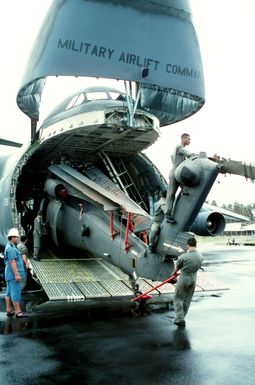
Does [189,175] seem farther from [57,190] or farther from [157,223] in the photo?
[57,190]

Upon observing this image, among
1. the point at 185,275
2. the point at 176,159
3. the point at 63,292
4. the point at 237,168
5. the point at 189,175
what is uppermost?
the point at 176,159

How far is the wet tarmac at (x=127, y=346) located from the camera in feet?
17.0

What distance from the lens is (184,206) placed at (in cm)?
813

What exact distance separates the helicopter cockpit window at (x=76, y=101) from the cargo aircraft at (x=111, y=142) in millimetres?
39

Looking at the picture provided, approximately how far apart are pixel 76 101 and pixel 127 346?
737cm

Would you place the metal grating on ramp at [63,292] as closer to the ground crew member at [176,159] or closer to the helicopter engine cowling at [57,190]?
the helicopter engine cowling at [57,190]

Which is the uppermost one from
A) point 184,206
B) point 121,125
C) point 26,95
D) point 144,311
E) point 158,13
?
point 158,13

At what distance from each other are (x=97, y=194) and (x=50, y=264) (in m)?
2.69

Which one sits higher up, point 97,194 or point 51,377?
point 97,194

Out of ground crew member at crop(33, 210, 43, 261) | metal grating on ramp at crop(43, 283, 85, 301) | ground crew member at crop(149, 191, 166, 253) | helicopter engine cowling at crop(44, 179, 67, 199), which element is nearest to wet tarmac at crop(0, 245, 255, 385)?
metal grating on ramp at crop(43, 283, 85, 301)

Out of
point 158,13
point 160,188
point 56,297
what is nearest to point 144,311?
point 56,297

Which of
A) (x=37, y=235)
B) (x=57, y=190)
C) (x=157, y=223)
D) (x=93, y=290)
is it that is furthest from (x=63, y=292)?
(x=57, y=190)

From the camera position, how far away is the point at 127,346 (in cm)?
659

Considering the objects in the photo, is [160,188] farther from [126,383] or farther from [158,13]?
[126,383]
